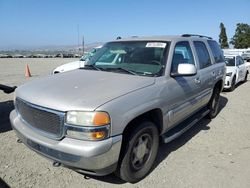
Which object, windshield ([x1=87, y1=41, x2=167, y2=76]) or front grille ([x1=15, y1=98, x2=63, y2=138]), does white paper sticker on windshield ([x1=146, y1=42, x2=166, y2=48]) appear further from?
front grille ([x1=15, y1=98, x2=63, y2=138])

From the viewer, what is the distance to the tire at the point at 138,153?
124 inches

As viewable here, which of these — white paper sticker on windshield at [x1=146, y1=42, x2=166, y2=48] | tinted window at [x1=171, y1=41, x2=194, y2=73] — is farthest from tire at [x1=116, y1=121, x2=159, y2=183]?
white paper sticker on windshield at [x1=146, y1=42, x2=166, y2=48]

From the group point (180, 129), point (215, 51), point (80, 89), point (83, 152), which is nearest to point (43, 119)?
point (80, 89)

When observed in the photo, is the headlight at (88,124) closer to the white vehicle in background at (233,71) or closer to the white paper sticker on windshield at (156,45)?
the white paper sticker on windshield at (156,45)

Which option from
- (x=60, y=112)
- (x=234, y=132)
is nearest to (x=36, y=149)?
(x=60, y=112)

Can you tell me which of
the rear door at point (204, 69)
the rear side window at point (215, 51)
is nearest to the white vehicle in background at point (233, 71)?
the rear side window at point (215, 51)

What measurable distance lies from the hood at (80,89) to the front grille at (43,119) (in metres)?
0.07

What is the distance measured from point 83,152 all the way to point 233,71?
30.2 ft

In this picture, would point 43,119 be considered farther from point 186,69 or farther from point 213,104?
point 213,104

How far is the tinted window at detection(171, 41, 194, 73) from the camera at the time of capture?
161 inches

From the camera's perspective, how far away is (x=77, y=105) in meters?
2.75

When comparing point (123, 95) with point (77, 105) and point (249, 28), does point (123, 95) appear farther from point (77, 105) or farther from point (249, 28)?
point (249, 28)

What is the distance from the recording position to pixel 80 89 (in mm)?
3174

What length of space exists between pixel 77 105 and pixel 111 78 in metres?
0.97
